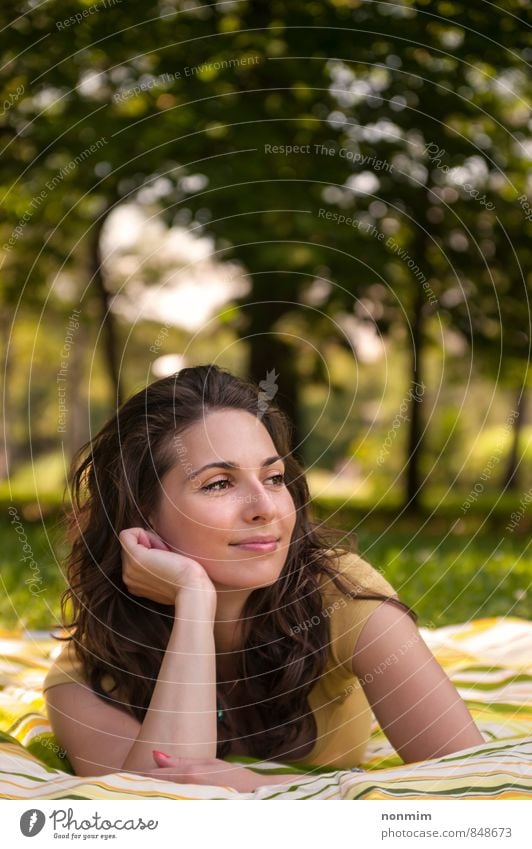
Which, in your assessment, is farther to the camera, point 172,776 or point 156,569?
point 156,569

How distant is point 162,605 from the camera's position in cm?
259

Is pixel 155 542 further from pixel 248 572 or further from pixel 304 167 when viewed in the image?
pixel 304 167

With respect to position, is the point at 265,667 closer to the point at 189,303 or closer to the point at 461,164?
the point at 189,303

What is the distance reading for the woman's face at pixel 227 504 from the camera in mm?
2254

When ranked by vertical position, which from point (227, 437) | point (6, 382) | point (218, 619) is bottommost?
point (218, 619)

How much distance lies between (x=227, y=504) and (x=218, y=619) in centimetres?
38

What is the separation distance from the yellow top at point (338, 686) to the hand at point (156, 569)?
0.36 meters

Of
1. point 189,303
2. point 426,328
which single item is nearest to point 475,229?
point 426,328

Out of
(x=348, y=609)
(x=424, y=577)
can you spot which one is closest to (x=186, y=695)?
(x=348, y=609)

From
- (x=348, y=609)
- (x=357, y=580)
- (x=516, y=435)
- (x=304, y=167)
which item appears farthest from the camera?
(x=516, y=435)

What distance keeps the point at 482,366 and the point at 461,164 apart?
8.54 ft

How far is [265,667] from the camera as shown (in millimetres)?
2605

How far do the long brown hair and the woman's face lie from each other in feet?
0.30
